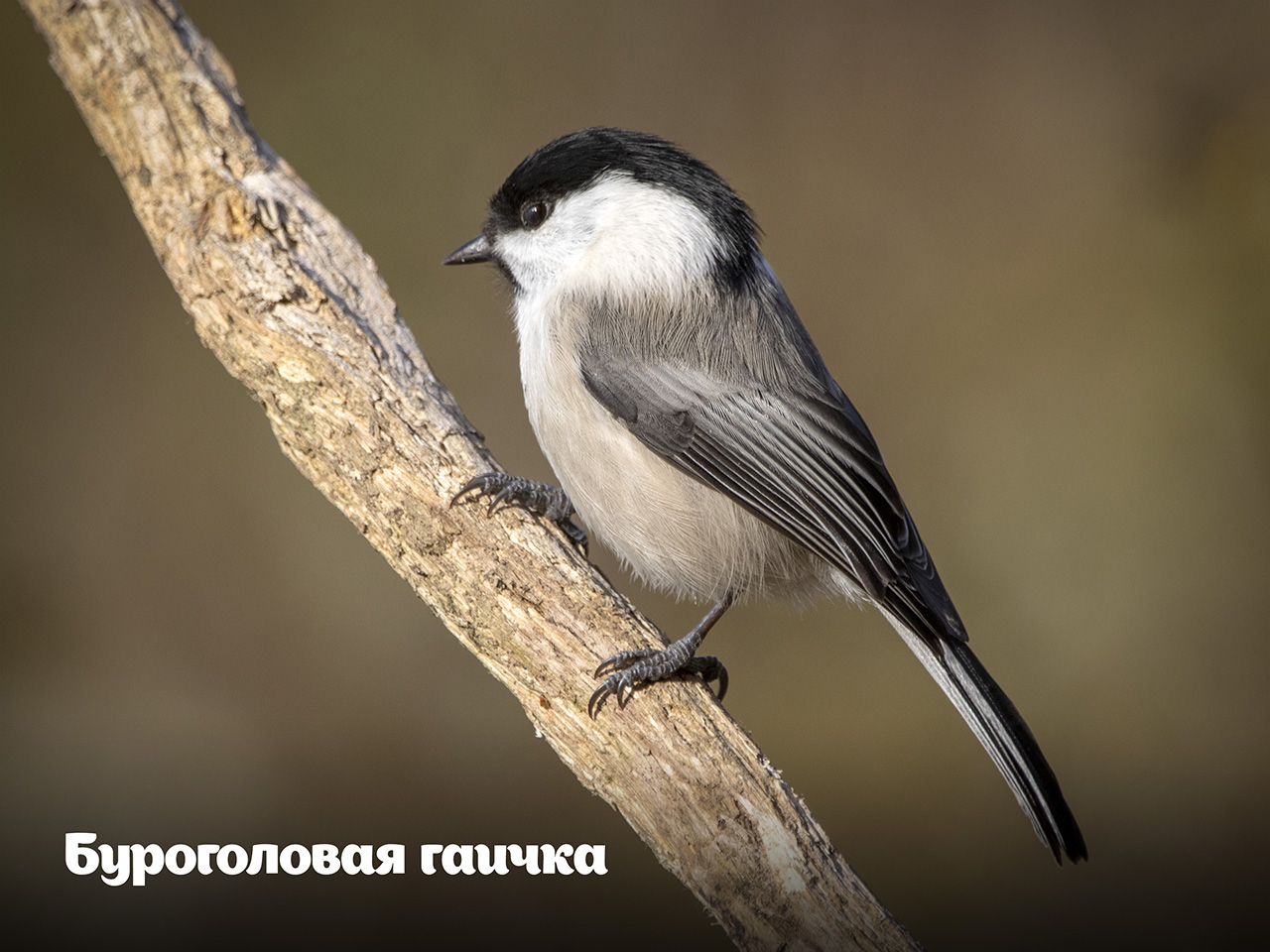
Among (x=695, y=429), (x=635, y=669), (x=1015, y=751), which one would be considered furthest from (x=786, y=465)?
(x=1015, y=751)

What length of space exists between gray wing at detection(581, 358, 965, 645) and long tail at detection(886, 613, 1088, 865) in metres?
0.05

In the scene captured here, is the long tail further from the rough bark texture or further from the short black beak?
the short black beak

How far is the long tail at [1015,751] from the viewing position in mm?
1231

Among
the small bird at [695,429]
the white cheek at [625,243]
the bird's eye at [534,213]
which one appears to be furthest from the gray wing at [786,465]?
the bird's eye at [534,213]

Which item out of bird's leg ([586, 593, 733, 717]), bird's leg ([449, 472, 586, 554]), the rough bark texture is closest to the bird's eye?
the rough bark texture

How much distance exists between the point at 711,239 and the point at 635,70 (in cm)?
172

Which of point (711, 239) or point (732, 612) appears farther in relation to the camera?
point (732, 612)

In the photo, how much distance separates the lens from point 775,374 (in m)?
1.38

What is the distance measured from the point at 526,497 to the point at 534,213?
0.49 metres

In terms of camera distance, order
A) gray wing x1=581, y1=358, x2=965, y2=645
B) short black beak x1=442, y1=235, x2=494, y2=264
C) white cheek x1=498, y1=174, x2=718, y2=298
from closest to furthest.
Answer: gray wing x1=581, y1=358, x2=965, y2=645 < white cheek x1=498, y1=174, x2=718, y2=298 < short black beak x1=442, y1=235, x2=494, y2=264

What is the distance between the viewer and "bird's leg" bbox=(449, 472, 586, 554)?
1.28 meters

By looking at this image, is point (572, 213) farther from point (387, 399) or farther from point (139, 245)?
point (139, 245)

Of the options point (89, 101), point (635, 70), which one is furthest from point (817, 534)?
point (635, 70)

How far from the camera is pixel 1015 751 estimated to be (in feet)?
4.04
